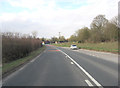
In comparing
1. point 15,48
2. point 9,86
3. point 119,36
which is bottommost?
point 9,86

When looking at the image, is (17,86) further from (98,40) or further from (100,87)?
(98,40)

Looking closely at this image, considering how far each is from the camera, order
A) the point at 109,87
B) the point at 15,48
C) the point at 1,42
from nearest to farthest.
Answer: the point at 109,87, the point at 1,42, the point at 15,48

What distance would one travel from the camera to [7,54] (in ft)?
42.1

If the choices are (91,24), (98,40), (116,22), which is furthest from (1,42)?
(91,24)

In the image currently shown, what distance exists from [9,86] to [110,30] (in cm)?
3576

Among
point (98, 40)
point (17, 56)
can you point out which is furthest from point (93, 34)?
point (17, 56)

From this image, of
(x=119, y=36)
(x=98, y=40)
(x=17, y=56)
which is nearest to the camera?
(x=17, y=56)

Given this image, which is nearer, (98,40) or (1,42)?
(1,42)

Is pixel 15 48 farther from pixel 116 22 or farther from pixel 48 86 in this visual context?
pixel 116 22

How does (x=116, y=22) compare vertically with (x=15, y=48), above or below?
above

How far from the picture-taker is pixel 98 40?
4716cm

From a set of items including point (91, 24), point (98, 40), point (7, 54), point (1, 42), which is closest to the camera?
point (1, 42)

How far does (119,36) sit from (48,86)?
33.4m

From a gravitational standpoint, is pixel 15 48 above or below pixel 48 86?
above
